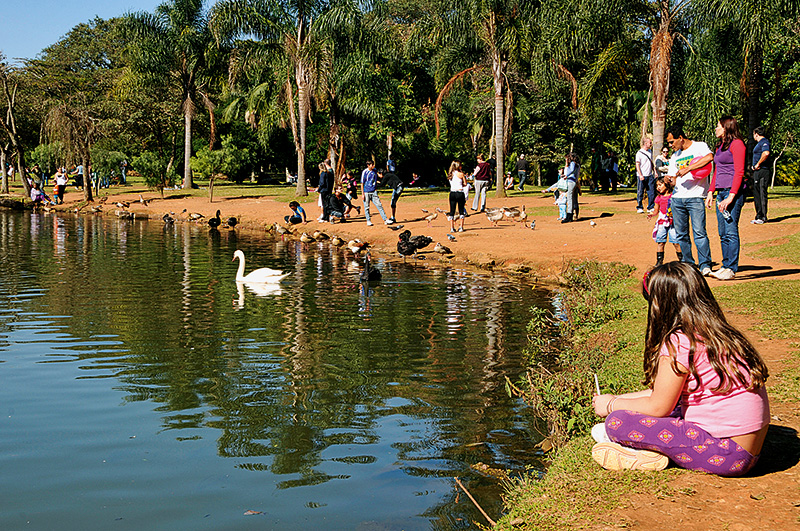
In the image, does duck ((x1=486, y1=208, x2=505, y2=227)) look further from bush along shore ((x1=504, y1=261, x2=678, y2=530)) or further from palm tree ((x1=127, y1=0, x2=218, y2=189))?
palm tree ((x1=127, y1=0, x2=218, y2=189))

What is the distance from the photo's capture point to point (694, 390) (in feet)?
14.6

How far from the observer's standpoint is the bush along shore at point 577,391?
14.1ft

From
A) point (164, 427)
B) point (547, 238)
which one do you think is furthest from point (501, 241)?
point (164, 427)

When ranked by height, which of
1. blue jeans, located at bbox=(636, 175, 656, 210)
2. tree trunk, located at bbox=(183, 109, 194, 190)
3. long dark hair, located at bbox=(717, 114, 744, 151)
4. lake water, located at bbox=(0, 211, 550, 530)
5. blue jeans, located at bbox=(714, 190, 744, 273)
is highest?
tree trunk, located at bbox=(183, 109, 194, 190)

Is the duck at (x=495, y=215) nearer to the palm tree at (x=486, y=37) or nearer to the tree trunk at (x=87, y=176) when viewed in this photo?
the palm tree at (x=486, y=37)

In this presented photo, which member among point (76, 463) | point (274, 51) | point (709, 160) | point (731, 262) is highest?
point (274, 51)

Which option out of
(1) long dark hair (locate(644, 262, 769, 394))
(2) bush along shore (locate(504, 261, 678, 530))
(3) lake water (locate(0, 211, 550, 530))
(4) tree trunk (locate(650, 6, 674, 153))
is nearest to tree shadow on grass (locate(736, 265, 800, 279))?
(2) bush along shore (locate(504, 261, 678, 530))

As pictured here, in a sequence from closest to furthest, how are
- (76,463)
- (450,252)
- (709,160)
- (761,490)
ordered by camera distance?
1. (761,490)
2. (76,463)
3. (709,160)
4. (450,252)

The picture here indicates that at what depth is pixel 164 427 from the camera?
6.41 metres

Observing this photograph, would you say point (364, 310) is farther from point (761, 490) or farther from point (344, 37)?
point (344, 37)

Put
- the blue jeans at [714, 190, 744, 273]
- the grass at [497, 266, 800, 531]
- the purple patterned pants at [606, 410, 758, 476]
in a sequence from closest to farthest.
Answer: the grass at [497, 266, 800, 531]
the purple patterned pants at [606, 410, 758, 476]
the blue jeans at [714, 190, 744, 273]

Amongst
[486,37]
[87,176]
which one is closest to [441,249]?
[486,37]

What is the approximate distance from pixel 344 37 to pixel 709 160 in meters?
25.0

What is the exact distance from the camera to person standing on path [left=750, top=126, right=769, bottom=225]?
50.1 ft
